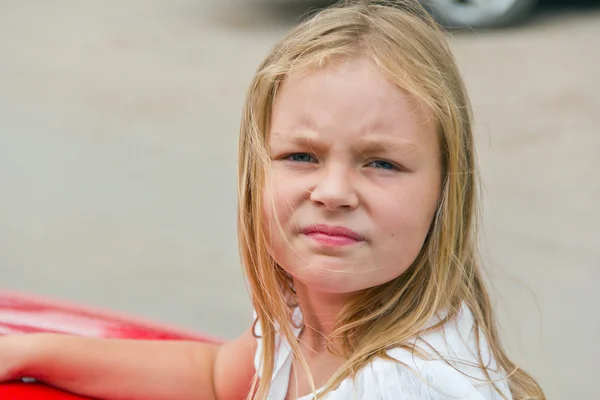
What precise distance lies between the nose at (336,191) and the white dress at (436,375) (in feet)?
0.40

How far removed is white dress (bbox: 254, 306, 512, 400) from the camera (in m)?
0.63

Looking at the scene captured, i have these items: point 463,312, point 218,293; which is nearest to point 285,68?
point 463,312

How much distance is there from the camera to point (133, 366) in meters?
0.82

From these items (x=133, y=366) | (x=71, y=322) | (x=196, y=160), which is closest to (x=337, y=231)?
(x=133, y=366)

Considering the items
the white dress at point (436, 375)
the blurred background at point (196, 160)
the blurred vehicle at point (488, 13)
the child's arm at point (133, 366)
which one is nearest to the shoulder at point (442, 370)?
the white dress at point (436, 375)

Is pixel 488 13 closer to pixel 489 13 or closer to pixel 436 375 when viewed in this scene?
pixel 489 13

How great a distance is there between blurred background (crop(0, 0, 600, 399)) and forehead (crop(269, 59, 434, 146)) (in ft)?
2.65

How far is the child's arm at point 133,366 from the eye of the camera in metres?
0.79

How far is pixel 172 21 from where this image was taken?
1.88 m

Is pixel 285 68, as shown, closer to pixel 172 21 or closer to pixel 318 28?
pixel 318 28

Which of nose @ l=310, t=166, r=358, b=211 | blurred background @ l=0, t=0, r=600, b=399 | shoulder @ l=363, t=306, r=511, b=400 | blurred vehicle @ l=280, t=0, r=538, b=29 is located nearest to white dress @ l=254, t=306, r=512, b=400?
shoulder @ l=363, t=306, r=511, b=400

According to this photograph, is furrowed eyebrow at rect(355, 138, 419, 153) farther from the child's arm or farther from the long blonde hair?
the child's arm

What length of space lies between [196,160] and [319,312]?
0.99m

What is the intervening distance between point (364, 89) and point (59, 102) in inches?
50.3
